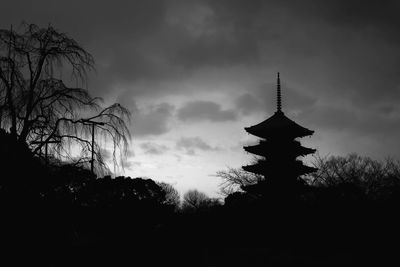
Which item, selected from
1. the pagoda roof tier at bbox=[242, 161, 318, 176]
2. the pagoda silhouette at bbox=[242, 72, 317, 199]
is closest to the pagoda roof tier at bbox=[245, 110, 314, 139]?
the pagoda silhouette at bbox=[242, 72, 317, 199]

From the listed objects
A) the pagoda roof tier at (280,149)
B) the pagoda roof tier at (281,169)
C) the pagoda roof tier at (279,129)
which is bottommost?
the pagoda roof tier at (281,169)

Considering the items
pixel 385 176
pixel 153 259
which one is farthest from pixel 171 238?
pixel 385 176

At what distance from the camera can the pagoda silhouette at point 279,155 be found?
27.7 meters

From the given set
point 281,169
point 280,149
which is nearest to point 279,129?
point 280,149

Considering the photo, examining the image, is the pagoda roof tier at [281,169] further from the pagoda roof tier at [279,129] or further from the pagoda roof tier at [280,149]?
the pagoda roof tier at [279,129]

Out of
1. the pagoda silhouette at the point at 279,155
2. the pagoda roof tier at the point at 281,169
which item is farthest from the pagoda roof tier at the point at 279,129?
the pagoda roof tier at the point at 281,169

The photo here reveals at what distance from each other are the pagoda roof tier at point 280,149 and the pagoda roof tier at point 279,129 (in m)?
0.65

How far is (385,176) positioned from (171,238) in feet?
113

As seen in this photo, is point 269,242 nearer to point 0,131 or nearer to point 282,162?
point 282,162

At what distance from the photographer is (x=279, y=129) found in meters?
28.2

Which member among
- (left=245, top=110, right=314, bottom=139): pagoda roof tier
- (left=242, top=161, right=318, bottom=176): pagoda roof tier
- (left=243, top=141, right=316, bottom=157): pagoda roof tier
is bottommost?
(left=242, top=161, right=318, bottom=176): pagoda roof tier

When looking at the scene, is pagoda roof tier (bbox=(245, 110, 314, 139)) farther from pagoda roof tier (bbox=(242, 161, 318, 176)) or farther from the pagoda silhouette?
pagoda roof tier (bbox=(242, 161, 318, 176))

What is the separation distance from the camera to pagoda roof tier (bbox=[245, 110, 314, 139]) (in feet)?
92.5

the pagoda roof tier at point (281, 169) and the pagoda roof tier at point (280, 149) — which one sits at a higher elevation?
the pagoda roof tier at point (280, 149)
